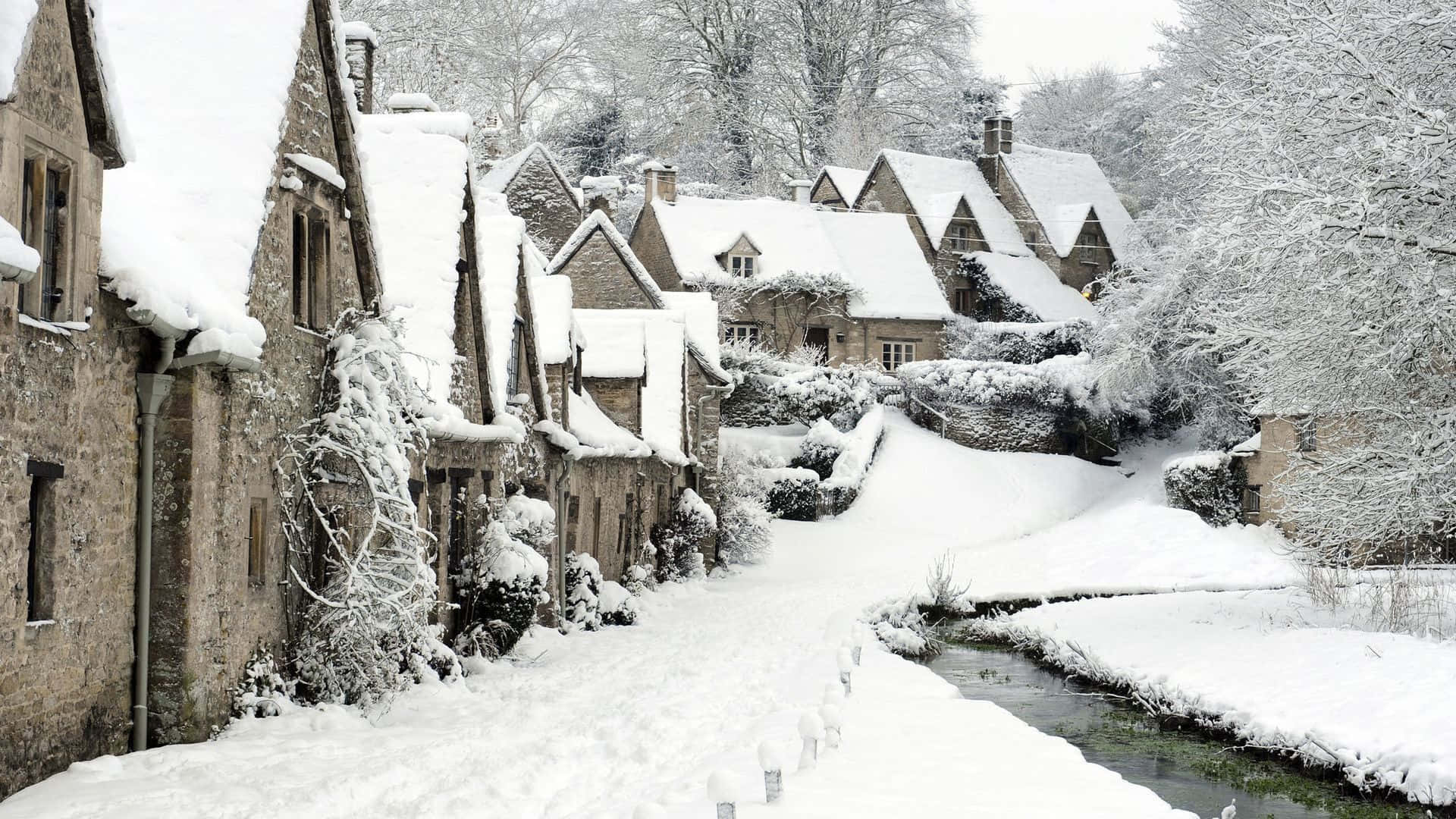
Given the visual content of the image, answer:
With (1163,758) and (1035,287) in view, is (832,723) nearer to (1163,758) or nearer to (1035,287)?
(1163,758)

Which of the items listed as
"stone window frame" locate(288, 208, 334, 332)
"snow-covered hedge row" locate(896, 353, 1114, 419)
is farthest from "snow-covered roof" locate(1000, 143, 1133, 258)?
"stone window frame" locate(288, 208, 334, 332)

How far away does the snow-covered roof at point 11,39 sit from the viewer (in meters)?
8.07

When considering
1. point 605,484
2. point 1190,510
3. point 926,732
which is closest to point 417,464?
point 926,732

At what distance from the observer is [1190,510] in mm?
35906

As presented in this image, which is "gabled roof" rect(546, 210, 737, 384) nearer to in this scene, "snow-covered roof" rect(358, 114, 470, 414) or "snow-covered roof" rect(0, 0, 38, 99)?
"snow-covered roof" rect(358, 114, 470, 414)

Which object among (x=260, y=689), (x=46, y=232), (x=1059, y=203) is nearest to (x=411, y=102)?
(x=260, y=689)

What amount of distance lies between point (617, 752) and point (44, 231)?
215 inches

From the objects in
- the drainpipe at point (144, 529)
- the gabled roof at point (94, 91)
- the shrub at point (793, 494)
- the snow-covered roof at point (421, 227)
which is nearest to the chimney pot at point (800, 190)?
the shrub at point (793, 494)

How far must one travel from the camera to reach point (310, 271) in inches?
510

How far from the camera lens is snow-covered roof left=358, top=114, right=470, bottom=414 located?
15.8 m

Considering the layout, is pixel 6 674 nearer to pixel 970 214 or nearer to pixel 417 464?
pixel 417 464

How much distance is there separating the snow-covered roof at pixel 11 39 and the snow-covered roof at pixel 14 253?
808 millimetres

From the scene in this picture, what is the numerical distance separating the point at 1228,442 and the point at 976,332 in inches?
390

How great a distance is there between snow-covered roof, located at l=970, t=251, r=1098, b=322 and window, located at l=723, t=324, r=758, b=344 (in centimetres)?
985
